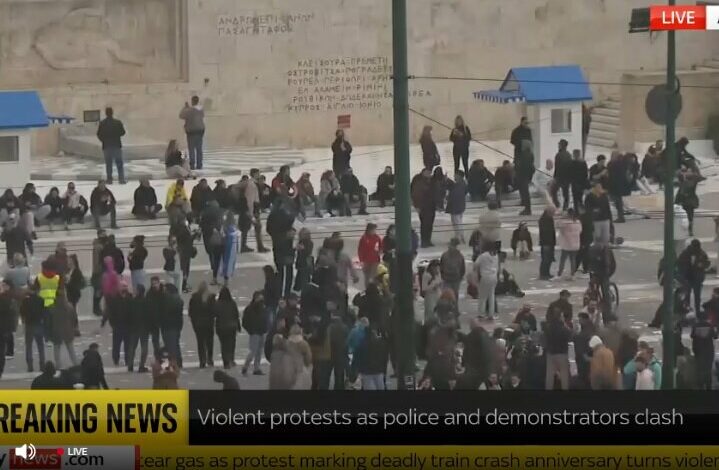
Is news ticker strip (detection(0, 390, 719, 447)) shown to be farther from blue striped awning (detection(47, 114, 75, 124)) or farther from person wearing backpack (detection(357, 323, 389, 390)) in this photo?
blue striped awning (detection(47, 114, 75, 124))

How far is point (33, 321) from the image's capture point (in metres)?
16.8

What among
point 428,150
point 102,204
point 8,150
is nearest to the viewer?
point 102,204

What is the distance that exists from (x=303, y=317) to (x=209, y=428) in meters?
2.16

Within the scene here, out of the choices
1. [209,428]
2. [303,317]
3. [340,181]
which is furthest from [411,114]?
[209,428]

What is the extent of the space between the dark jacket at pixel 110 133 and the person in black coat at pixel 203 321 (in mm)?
3318

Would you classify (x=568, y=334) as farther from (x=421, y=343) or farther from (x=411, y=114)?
(x=411, y=114)

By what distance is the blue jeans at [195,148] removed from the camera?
20188 millimetres

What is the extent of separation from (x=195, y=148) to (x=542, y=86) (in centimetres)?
375

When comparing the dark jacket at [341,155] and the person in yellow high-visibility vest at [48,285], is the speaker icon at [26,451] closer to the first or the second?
the person in yellow high-visibility vest at [48,285]

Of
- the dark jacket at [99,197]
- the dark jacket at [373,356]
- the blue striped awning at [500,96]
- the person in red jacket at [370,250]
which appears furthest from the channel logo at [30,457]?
the blue striped awning at [500,96]

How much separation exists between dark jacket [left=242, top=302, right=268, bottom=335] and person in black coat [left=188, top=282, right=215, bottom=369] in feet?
0.99

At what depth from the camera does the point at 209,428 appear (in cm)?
1497

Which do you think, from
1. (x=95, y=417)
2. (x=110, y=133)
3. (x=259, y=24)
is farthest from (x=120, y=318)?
(x=259, y=24)

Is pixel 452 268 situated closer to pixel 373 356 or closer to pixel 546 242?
pixel 546 242
